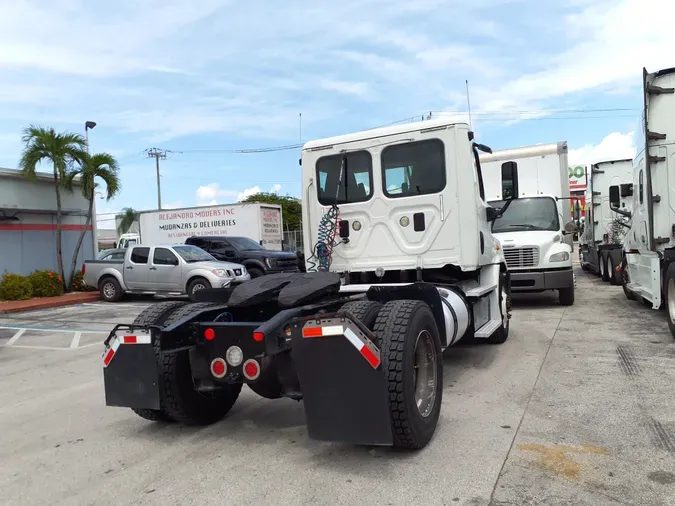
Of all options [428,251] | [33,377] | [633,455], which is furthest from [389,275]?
[33,377]

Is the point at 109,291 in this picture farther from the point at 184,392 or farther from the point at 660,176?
the point at 660,176

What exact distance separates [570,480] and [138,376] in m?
3.04

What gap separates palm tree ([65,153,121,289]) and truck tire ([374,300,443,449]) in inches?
646

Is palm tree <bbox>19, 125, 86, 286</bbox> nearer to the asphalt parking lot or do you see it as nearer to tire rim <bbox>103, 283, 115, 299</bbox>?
tire rim <bbox>103, 283, 115, 299</bbox>

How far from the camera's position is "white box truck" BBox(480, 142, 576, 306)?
10930 millimetres

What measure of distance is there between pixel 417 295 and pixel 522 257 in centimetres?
698

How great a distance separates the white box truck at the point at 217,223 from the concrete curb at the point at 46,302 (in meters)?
6.88

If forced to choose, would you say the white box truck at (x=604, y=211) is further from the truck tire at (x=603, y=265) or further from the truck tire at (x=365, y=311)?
the truck tire at (x=365, y=311)

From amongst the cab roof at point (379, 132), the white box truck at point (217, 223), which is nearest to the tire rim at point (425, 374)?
the cab roof at point (379, 132)

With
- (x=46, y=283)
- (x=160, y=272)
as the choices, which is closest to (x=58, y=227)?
(x=46, y=283)

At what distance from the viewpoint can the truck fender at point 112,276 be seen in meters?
16.0

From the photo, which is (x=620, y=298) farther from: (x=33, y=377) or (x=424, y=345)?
(x=33, y=377)

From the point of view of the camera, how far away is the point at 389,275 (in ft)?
21.2

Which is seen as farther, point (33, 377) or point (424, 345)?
point (33, 377)
